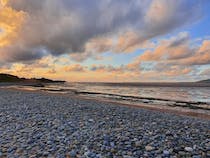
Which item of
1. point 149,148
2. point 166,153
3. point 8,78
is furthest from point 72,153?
point 8,78

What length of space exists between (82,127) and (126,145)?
116 inches

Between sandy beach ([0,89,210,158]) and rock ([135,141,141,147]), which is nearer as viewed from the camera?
sandy beach ([0,89,210,158])

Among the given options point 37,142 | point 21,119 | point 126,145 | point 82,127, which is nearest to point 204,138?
point 126,145

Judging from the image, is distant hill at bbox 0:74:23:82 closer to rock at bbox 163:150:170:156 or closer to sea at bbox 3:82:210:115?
sea at bbox 3:82:210:115

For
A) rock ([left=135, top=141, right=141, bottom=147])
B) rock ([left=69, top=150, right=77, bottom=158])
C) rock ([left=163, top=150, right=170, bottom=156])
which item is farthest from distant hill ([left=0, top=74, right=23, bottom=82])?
rock ([left=163, top=150, right=170, bottom=156])

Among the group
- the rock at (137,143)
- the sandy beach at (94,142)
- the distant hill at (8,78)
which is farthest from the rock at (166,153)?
the distant hill at (8,78)

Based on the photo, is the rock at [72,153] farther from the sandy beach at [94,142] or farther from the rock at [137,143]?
the rock at [137,143]

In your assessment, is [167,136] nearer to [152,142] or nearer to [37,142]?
[152,142]

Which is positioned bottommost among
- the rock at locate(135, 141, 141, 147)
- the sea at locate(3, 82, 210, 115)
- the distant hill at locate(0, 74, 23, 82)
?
the sea at locate(3, 82, 210, 115)

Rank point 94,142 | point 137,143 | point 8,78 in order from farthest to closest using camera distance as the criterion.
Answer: point 8,78 < point 94,142 < point 137,143

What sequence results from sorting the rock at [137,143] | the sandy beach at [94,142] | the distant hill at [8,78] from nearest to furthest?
the sandy beach at [94,142]
the rock at [137,143]
the distant hill at [8,78]

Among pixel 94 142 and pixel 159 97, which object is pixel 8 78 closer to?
pixel 159 97

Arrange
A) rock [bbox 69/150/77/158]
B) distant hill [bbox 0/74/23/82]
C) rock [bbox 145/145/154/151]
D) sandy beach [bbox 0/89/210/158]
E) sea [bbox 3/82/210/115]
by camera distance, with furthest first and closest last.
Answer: distant hill [bbox 0/74/23/82] → sea [bbox 3/82/210/115] → rock [bbox 145/145/154/151] → sandy beach [bbox 0/89/210/158] → rock [bbox 69/150/77/158]

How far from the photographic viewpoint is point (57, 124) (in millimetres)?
9609
